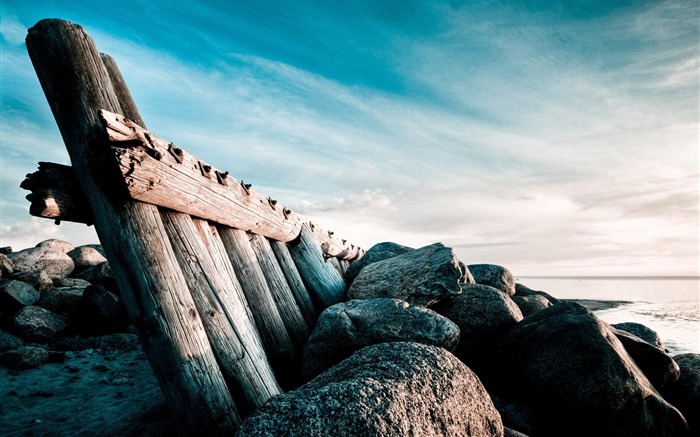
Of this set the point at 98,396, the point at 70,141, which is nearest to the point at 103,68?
the point at 70,141

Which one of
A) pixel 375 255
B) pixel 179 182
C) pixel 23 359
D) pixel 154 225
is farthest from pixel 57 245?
pixel 154 225

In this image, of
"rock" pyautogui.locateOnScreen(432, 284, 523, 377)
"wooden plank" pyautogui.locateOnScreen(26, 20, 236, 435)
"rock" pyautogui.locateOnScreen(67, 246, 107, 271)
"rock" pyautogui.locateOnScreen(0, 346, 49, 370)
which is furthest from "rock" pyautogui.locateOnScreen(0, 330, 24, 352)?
"rock" pyautogui.locateOnScreen(432, 284, 523, 377)

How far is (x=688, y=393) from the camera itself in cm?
486

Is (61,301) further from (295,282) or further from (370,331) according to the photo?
(370,331)

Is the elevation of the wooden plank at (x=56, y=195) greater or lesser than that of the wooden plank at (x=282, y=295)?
greater

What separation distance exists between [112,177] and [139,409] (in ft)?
10.8

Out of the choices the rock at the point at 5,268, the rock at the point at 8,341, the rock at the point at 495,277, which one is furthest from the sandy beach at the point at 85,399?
the rock at the point at 495,277

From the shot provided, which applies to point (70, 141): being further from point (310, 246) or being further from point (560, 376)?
point (560, 376)

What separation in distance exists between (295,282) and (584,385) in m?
3.68

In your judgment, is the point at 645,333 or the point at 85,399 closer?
the point at 85,399

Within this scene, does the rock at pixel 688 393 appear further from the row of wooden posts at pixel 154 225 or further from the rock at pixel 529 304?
the row of wooden posts at pixel 154 225

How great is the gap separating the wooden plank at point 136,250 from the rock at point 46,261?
10.3 meters

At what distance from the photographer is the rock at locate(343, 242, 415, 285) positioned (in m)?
7.99

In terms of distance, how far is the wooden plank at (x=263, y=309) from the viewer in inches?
163
